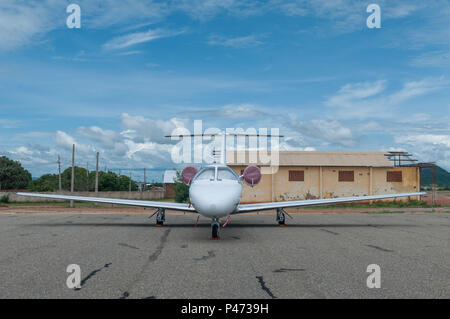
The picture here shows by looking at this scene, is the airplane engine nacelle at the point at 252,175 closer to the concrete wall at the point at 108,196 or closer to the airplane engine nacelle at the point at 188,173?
the airplane engine nacelle at the point at 188,173

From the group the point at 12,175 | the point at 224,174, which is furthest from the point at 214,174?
the point at 12,175

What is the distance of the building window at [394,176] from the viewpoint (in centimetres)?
3844

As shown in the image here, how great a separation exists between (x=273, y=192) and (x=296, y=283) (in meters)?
31.0

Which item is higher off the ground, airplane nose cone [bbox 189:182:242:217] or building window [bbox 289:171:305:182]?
building window [bbox 289:171:305:182]

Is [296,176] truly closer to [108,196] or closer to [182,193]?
[182,193]

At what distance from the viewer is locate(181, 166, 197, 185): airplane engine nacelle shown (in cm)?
1708

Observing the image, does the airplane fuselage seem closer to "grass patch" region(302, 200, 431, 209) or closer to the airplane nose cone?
the airplane nose cone

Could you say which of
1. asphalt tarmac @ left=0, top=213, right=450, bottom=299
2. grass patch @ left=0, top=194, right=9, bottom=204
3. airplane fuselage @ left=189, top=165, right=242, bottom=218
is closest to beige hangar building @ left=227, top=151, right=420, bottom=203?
asphalt tarmac @ left=0, top=213, right=450, bottom=299

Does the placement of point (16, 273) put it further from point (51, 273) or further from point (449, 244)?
point (449, 244)

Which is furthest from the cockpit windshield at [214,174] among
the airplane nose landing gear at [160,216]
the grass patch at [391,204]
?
the grass patch at [391,204]

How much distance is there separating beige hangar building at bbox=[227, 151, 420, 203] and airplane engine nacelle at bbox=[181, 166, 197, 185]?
20.2 meters

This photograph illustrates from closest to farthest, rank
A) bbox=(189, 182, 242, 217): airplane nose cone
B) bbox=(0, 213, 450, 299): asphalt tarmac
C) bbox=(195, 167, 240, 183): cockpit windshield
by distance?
bbox=(0, 213, 450, 299): asphalt tarmac → bbox=(189, 182, 242, 217): airplane nose cone → bbox=(195, 167, 240, 183): cockpit windshield

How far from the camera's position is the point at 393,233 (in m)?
15.3
